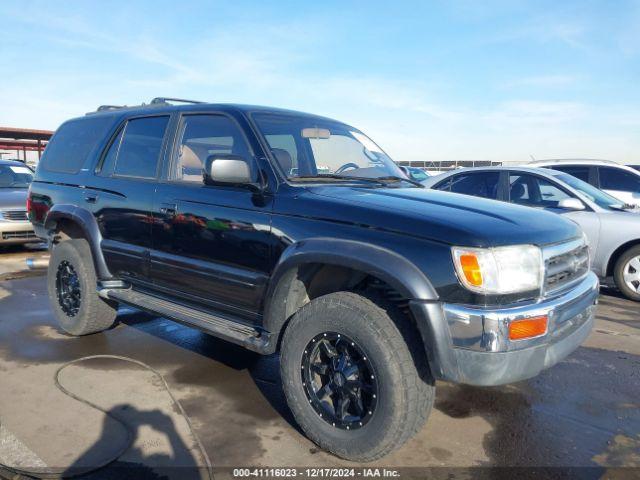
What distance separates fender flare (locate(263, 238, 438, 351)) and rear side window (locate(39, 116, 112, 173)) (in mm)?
2531

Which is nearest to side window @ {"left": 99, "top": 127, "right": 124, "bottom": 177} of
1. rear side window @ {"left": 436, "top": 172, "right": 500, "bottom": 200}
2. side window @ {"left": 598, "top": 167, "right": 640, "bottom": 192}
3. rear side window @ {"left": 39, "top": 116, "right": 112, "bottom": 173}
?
rear side window @ {"left": 39, "top": 116, "right": 112, "bottom": 173}

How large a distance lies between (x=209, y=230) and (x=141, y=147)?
4.02 feet

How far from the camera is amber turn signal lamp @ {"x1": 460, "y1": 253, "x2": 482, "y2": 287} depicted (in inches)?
94.3

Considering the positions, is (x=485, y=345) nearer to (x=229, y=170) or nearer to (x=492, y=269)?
(x=492, y=269)

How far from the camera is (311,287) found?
123 inches

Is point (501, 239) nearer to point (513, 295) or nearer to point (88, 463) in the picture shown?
point (513, 295)

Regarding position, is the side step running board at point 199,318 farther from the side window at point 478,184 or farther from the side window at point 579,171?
the side window at point 579,171

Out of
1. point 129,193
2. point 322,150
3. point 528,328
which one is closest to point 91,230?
point 129,193

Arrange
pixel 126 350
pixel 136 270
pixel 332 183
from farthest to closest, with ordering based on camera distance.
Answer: pixel 126 350
pixel 136 270
pixel 332 183

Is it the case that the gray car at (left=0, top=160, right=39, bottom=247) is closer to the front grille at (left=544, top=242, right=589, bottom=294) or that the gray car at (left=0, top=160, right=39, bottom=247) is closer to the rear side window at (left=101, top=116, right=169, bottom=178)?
the rear side window at (left=101, top=116, right=169, bottom=178)

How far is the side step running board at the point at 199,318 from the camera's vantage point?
123 inches

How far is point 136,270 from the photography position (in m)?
3.99

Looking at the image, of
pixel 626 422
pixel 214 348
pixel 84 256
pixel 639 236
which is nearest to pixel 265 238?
pixel 214 348

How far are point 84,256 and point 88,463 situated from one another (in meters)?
2.21
